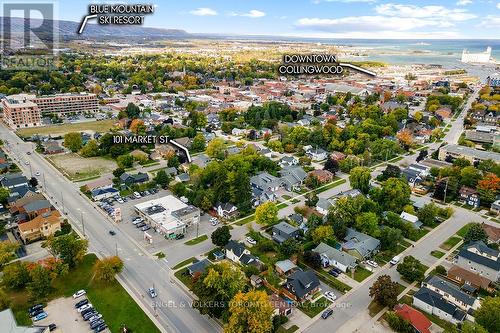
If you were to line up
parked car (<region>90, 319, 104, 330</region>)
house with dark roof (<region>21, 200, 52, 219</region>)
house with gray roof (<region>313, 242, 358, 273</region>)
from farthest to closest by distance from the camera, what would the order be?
house with dark roof (<region>21, 200, 52, 219</region>), house with gray roof (<region>313, 242, 358, 273</region>), parked car (<region>90, 319, 104, 330</region>)

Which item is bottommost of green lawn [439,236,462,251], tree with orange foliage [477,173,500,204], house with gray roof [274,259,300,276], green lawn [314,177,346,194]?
house with gray roof [274,259,300,276]

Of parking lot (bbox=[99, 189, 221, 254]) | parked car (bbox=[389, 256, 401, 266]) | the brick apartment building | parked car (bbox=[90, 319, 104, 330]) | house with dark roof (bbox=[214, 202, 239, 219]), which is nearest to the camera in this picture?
parked car (bbox=[90, 319, 104, 330])

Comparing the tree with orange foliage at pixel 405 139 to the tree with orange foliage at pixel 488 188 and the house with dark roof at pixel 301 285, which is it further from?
the house with dark roof at pixel 301 285

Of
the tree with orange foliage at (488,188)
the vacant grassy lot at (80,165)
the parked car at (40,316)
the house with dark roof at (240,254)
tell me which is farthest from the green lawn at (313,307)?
the vacant grassy lot at (80,165)

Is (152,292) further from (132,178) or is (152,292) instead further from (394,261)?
(132,178)

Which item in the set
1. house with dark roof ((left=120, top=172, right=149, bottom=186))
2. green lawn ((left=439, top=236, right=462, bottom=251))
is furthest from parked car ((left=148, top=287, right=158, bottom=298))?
green lawn ((left=439, top=236, right=462, bottom=251))

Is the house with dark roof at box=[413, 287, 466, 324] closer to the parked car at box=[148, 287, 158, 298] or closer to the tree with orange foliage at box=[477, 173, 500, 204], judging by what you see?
the parked car at box=[148, 287, 158, 298]

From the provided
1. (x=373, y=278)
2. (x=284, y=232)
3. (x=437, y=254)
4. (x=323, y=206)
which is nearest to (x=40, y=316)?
(x=284, y=232)

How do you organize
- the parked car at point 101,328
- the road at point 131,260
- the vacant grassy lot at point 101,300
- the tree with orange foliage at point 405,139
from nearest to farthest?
the parked car at point 101,328
the vacant grassy lot at point 101,300
the road at point 131,260
the tree with orange foliage at point 405,139
